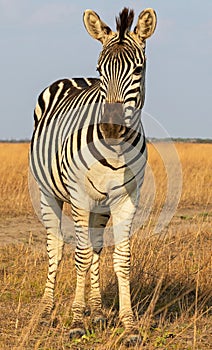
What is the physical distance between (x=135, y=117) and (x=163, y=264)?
8.33ft

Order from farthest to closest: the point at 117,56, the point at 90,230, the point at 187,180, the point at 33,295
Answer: the point at 187,180, the point at 33,295, the point at 90,230, the point at 117,56

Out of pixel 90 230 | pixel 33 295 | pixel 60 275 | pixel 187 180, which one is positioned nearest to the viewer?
pixel 90 230

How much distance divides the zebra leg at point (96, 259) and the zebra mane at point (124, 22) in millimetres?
1510

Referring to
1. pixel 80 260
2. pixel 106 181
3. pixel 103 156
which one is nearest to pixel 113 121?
pixel 103 156

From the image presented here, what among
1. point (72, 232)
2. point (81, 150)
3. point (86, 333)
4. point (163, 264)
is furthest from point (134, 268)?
point (72, 232)

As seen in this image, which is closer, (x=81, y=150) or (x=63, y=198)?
(x=81, y=150)

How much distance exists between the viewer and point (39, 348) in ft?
13.9

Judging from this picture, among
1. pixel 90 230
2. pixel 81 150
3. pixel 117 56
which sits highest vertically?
pixel 117 56

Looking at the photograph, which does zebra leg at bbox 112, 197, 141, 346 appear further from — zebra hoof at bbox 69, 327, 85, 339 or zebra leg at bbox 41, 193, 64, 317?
zebra leg at bbox 41, 193, 64, 317

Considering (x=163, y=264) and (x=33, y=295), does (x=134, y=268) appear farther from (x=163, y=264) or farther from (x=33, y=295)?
(x=33, y=295)

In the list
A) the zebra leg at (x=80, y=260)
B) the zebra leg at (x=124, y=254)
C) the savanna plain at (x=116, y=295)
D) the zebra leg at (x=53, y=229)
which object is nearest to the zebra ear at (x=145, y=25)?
the zebra leg at (x=124, y=254)

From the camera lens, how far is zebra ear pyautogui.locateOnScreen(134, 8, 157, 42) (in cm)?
429

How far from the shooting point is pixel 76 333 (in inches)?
181

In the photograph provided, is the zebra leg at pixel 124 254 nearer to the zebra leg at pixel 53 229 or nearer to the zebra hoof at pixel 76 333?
the zebra hoof at pixel 76 333
